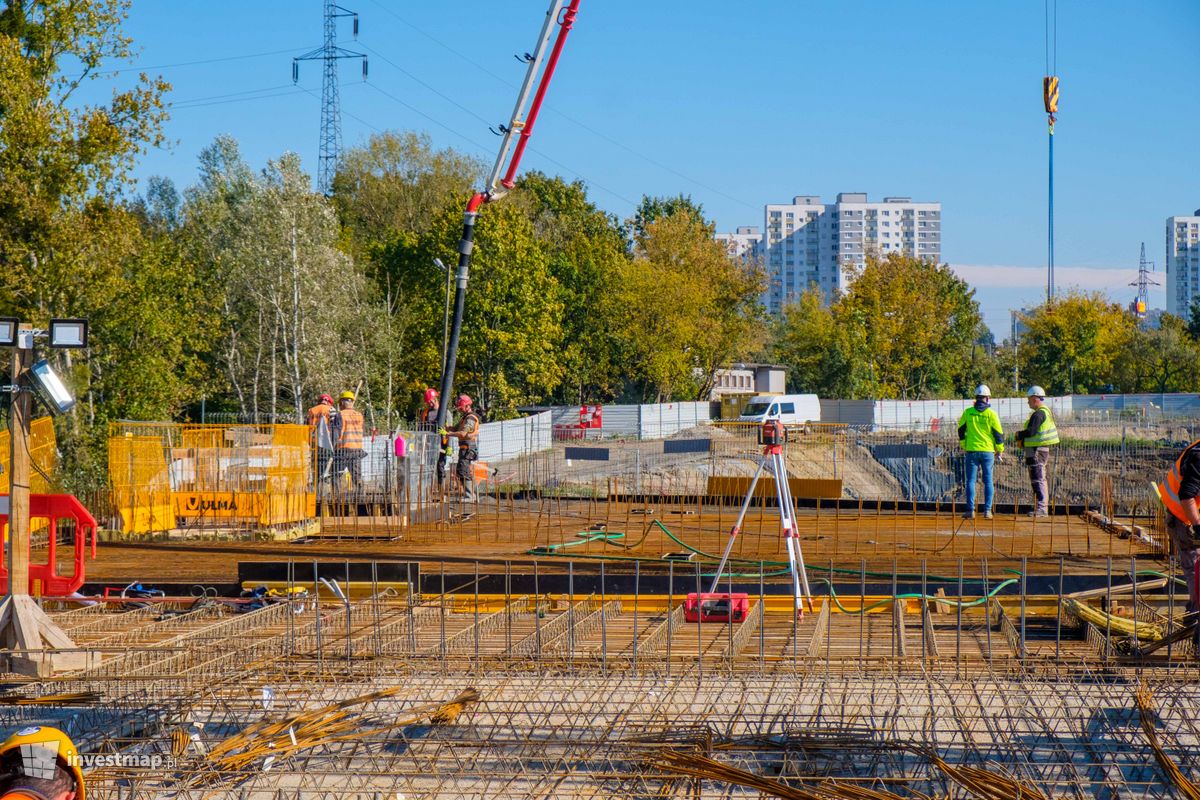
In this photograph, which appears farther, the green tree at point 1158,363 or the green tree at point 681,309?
the green tree at point 1158,363

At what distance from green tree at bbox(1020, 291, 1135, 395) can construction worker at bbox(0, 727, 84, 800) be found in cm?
5993

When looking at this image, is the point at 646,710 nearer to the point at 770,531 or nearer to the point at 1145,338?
the point at 770,531

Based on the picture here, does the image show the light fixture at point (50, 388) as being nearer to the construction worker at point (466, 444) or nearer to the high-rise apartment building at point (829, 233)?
the construction worker at point (466, 444)

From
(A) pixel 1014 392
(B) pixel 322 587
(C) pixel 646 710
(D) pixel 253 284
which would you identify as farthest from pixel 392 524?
(A) pixel 1014 392

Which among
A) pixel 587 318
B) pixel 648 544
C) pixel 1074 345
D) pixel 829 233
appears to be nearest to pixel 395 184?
pixel 587 318

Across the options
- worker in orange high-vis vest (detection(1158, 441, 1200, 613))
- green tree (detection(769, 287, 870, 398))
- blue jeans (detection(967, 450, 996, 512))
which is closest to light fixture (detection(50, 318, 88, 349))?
worker in orange high-vis vest (detection(1158, 441, 1200, 613))

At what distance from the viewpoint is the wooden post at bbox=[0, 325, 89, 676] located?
6438 millimetres

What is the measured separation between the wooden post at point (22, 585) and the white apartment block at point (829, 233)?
169057 millimetres

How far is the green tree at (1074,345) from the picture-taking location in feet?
193

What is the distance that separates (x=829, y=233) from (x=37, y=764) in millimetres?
181574

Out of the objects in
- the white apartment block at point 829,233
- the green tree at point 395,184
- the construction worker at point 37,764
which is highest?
the white apartment block at point 829,233

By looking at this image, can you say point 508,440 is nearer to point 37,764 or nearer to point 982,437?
point 982,437

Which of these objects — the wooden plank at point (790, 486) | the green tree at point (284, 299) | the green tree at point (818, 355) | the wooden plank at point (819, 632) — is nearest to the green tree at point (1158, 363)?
the green tree at point (818, 355)

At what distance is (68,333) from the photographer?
6430 mm
